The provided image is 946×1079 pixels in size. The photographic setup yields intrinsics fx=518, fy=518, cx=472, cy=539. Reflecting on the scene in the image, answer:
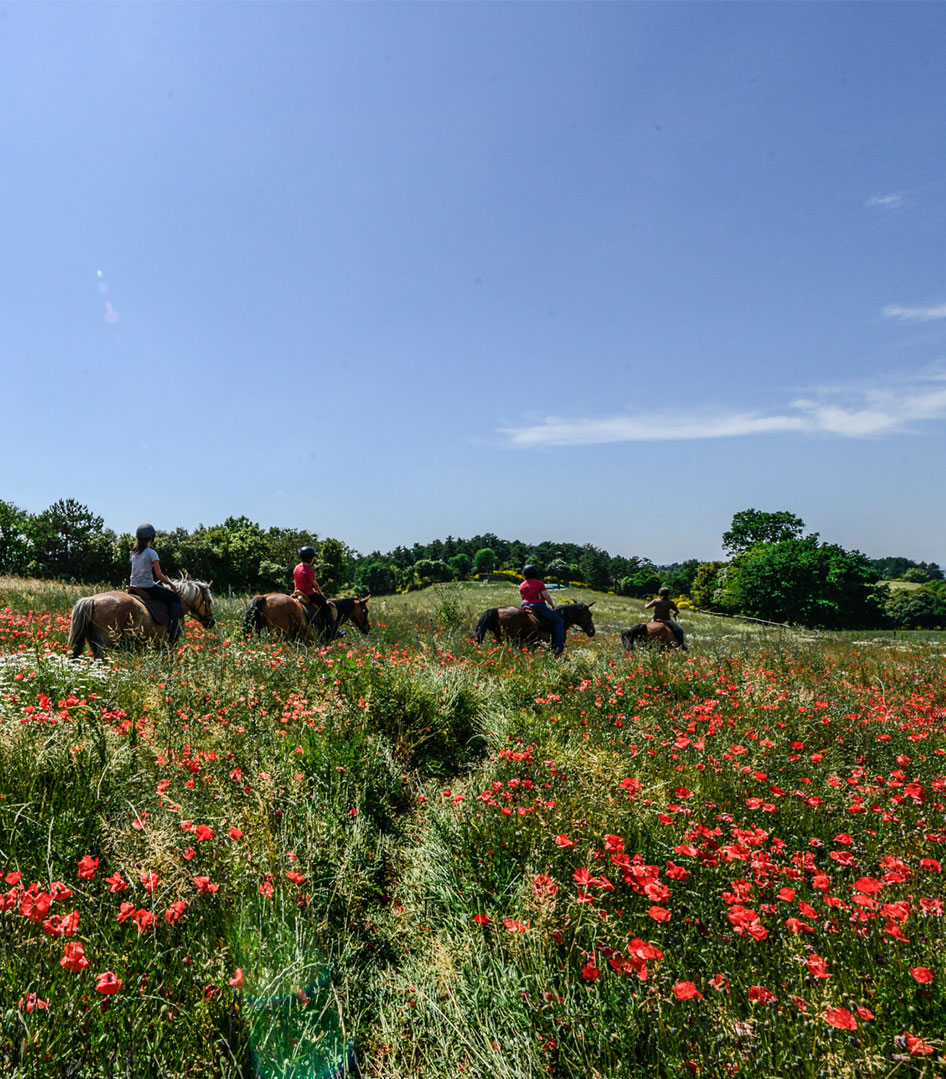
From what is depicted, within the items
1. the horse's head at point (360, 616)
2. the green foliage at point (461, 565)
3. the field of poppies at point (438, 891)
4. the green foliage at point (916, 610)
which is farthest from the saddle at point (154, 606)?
the green foliage at point (916, 610)

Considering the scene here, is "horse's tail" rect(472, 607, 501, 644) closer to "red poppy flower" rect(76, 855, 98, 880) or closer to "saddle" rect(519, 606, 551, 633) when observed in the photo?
"saddle" rect(519, 606, 551, 633)

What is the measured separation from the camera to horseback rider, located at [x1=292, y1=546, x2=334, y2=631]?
37.8 ft

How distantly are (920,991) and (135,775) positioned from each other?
4.66 metres

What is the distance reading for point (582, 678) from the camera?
902cm

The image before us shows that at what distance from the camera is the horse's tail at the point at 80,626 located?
858 centimetres

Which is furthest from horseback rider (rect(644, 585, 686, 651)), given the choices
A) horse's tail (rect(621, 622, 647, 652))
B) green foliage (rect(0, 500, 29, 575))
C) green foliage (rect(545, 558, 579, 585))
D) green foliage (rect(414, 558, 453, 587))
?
green foliage (rect(414, 558, 453, 587))

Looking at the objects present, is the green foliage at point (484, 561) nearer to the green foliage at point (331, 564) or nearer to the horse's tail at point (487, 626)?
the green foliage at point (331, 564)

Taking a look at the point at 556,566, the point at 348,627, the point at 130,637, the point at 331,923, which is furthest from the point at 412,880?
the point at 556,566

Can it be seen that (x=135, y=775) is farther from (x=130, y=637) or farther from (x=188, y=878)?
(x=130, y=637)

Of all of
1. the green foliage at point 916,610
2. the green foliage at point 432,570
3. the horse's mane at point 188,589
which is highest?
the horse's mane at point 188,589

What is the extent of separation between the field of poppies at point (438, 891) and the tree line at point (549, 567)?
13.4 metres

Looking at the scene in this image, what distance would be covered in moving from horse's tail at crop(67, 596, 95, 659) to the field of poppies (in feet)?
9.78

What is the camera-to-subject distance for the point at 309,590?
38.6 feet

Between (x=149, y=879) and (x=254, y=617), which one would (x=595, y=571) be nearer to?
(x=254, y=617)
